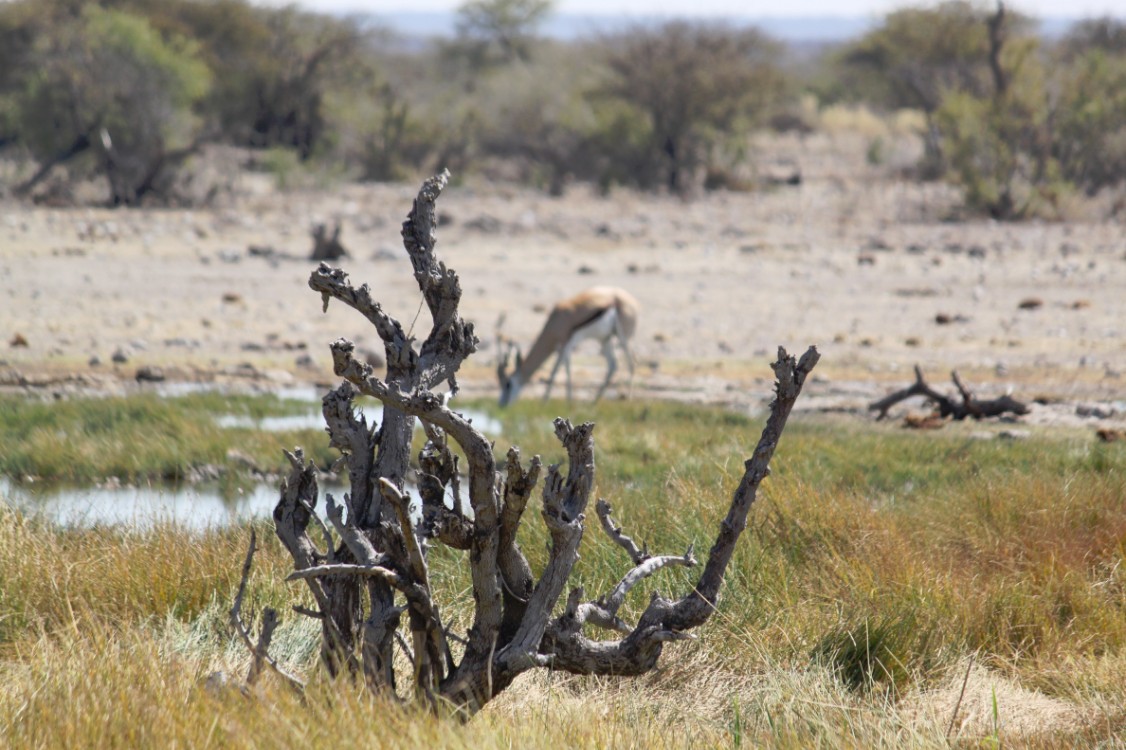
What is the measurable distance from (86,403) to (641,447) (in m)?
4.28

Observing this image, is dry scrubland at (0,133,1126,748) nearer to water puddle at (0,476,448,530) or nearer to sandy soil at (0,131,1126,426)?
sandy soil at (0,131,1126,426)

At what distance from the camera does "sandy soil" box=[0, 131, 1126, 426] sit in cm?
1257

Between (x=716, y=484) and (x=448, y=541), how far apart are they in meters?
3.12

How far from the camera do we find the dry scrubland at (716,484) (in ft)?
12.3

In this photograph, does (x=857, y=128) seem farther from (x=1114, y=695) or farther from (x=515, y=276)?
(x=1114, y=695)

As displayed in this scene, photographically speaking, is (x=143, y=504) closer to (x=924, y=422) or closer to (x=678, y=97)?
(x=924, y=422)

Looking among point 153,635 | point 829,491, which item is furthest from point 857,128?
point 153,635

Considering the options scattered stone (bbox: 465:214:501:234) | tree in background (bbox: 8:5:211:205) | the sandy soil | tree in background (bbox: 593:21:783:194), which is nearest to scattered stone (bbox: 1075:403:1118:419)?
the sandy soil

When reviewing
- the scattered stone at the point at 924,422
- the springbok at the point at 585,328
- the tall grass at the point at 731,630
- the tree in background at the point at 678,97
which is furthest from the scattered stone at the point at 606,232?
the tall grass at the point at 731,630

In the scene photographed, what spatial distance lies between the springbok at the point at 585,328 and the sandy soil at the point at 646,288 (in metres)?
0.55

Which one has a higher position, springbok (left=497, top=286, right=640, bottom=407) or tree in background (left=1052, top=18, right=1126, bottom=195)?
tree in background (left=1052, top=18, right=1126, bottom=195)

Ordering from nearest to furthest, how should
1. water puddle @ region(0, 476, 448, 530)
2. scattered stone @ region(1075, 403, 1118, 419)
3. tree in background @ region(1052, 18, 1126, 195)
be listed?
1. water puddle @ region(0, 476, 448, 530)
2. scattered stone @ region(1075, 403, 1118, 419)
3. tree in background @ region(1052, 18, 1126, 195)

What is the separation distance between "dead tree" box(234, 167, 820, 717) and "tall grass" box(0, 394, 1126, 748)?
7.2 inches

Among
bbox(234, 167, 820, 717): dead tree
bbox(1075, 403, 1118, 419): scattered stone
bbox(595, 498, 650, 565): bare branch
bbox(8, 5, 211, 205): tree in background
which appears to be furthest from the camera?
bbox(8, 5, 211, 205): tree in background
